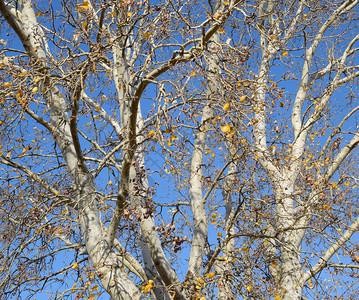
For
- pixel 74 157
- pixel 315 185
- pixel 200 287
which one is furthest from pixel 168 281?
pixel 315 185

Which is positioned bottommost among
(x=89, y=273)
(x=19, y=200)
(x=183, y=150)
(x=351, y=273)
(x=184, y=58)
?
(x=351, y=273)

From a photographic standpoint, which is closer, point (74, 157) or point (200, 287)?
point (200, 287)

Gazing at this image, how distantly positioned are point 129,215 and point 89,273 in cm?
78

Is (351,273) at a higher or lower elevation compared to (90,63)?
lower

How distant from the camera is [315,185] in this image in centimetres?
670

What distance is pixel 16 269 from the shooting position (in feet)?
17.6

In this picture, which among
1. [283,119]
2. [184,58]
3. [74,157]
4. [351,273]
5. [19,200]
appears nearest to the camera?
[184,58]

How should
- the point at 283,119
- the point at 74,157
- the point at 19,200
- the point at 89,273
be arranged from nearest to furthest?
the point at 89,273
the point at 74,157
the point at 19,200
the point at 283,119

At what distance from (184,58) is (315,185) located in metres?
3.84

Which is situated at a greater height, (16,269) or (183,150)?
(16,269)

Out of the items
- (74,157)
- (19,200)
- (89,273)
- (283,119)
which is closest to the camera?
(89,273)

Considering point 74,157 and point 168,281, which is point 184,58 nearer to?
point 74,157

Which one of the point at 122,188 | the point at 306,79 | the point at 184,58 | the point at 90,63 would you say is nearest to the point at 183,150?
the point at 122,188

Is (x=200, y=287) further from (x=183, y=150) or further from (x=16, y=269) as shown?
(x=16, y=269)
